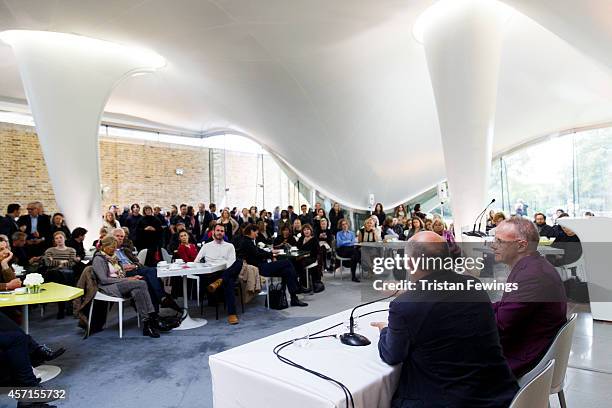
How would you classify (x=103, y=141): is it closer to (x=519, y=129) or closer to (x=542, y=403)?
(x=542, y=403)

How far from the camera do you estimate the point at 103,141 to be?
40.2 ft

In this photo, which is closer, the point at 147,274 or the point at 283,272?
the point at 147,274

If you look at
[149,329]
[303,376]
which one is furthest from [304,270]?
→ [303,376]

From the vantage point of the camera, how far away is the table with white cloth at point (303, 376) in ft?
4.71

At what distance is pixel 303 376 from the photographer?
5.03 feet

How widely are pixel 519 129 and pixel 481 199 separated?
8.72 metres

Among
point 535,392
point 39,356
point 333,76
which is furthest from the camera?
point 333,76

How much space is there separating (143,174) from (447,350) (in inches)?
519

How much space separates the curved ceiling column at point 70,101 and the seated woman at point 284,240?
4.06 metres

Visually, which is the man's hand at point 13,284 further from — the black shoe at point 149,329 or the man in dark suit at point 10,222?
the man in dark suit at point 10,222

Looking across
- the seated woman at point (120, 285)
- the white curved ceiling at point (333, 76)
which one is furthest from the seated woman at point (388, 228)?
the seated woman at point (120, 285)

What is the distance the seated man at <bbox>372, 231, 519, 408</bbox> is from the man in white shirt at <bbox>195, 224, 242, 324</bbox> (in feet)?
11.8

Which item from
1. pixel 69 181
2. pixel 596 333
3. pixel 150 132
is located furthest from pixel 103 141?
pixel 596 333

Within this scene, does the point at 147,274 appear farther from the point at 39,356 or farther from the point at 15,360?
the point at 15,360
